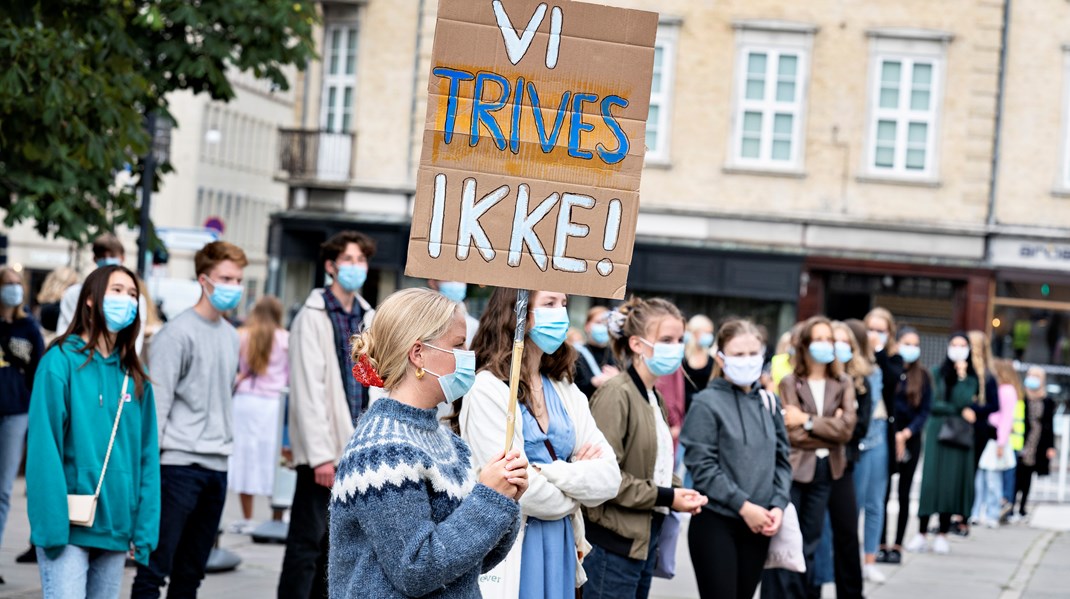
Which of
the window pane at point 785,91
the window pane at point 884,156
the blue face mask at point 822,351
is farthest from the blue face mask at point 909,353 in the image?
the window pane at point 785,91

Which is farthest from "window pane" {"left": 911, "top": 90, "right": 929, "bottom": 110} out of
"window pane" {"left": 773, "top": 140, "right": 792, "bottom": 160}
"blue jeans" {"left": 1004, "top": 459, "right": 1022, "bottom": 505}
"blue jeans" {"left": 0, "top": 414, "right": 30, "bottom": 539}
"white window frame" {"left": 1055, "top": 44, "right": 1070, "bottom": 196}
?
"blue jeans" {"left": 0, "top": 414, "right": 30, "bottom": 539}

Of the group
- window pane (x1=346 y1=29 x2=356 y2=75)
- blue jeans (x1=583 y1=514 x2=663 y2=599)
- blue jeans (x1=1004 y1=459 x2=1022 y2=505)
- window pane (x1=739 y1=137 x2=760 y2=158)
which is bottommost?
blue jeans (x1=1004 y1=459 x2=1022 y2=505)

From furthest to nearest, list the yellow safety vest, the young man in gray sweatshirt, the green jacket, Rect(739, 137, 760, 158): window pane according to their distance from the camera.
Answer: Rect(739, 137, 760, 158): window pane → the yellow safety vest → the young man in gray sweatshirt → the green jacket

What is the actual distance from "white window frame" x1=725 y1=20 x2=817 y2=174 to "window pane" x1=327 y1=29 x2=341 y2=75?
26.3 feet

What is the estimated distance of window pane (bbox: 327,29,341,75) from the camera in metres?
34.2

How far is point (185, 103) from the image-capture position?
69.1 m

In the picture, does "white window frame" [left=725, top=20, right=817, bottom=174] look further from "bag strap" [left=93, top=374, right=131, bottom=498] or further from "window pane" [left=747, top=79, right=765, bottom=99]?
"bag strap" [left=93, top=374, right=131, bottom=498]

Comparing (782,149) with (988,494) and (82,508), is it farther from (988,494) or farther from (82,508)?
(82,508)

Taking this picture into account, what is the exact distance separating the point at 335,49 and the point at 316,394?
26.2 metres

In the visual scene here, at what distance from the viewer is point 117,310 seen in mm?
7520

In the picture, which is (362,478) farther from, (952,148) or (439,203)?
(952,148)

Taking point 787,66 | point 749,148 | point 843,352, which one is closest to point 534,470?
point 843,352

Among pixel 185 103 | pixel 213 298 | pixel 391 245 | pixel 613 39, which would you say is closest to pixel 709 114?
pixel 391 245

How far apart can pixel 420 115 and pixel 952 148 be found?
10156mm
